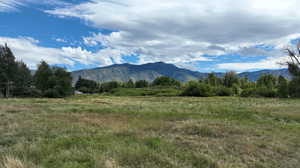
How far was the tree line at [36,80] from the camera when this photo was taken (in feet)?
176

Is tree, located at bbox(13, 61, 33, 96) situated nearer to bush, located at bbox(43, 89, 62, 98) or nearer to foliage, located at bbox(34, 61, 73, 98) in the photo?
foliage, located at bbox(34, 61, 73, 98)

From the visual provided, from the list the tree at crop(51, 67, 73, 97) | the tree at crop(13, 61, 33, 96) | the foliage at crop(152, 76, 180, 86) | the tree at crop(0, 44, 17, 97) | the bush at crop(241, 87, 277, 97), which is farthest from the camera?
the foliage at crop(152, 76, 180, 86)

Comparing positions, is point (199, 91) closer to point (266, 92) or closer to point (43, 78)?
point (266, 92)

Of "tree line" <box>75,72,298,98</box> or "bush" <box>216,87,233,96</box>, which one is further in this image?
"bush" <box>216,87,233,96</box>

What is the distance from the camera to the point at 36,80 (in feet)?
195

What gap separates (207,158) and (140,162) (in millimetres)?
2148

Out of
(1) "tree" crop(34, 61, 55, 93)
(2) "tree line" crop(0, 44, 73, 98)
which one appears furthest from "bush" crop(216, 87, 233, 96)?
(1) "tree" crop(34, 61, 55, 93)

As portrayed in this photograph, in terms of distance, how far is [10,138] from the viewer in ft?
25.9

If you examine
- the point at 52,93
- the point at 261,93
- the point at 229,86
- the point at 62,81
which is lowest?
the point at 261,93

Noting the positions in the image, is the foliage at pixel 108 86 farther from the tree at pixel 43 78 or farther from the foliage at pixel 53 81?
the tree at pixel 43 78

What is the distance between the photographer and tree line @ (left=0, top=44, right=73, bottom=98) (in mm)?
53503

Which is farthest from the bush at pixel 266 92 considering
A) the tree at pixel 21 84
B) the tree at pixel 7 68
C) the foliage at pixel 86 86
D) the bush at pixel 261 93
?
the foliage at pixel 86 86

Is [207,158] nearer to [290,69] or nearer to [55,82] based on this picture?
[290,69]

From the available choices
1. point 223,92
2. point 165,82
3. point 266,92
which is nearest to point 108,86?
point 165,82
